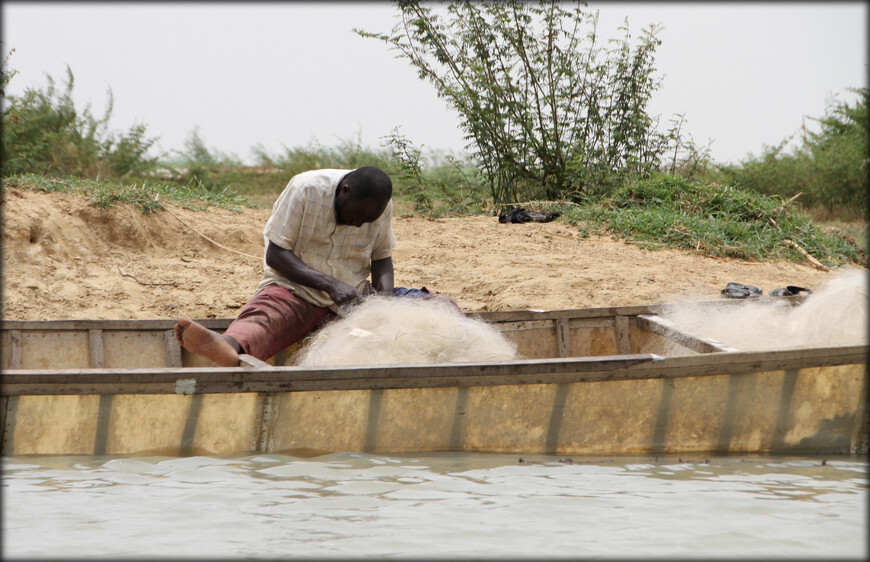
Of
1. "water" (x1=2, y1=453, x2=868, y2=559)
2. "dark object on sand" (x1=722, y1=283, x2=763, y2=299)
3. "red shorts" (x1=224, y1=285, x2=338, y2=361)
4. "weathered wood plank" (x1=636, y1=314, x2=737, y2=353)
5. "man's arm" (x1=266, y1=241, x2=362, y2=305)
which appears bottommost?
"water" (x1=2, y1=453, x2=868, y2=559)

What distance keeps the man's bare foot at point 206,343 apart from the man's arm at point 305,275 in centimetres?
66

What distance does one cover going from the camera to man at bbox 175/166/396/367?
4242 millimetres

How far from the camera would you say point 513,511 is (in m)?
2.89

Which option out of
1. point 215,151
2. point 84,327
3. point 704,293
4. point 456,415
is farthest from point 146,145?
point 456,415

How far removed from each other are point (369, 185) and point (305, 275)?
60 centimetres

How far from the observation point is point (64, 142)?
10008 millimetres

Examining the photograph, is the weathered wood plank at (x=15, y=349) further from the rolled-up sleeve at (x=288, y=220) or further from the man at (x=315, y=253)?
the rolled-up sleeve at (x=288, y=220)

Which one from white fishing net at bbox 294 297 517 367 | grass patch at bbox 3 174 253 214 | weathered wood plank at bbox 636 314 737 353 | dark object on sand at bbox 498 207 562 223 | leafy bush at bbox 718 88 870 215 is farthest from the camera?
leafy bush at bbox 718 88 870 215

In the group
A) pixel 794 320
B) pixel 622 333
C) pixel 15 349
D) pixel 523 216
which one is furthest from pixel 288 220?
pixel 523 216

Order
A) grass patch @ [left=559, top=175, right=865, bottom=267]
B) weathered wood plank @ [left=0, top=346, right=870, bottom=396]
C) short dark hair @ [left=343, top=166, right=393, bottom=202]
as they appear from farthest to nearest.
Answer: grass patch @ [left=559, top=175, right=865, bottom=267] → short dark hair @ [left=343, top=166, right=393, bottom=202] → weathered wood plank @ [left=0, top=346, right=870, bottom=396]

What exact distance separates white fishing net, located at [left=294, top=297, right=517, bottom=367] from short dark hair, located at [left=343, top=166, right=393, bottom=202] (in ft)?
1.86

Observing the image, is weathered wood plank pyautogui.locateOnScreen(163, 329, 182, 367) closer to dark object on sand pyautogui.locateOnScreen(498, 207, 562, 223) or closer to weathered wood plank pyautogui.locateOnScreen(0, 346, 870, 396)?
weathered wood plank pyautogui.locateOnScreen(0, 346, 870, 396)

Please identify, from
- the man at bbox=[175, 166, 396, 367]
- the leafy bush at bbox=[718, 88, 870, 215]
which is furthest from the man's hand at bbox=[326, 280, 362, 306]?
the leafy bush at bbox=[718, 88, 870, 215]

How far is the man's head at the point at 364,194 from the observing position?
166 inches
